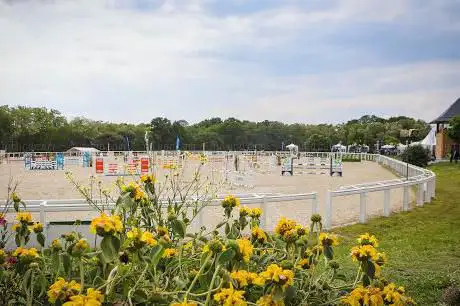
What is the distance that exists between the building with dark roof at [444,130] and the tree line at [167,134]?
741cm

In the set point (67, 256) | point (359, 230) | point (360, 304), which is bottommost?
point (359, 230)

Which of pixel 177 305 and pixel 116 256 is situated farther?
pixel 116 256

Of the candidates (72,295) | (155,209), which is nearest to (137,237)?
(72,295)

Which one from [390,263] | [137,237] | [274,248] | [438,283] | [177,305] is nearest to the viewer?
[177,305]

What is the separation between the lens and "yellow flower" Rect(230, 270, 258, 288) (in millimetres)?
1951

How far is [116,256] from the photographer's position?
190 cm

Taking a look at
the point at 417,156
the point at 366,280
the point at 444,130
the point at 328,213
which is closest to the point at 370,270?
the point at 366,280

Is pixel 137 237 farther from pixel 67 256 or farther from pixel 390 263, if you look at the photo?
pixel 390 263

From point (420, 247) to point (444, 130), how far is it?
48069 mm

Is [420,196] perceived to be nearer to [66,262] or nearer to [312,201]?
[312,201]

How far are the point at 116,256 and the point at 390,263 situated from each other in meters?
5.09

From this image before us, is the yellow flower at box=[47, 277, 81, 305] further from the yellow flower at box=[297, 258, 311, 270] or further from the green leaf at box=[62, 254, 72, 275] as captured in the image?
the yellow flower at box=[297, 258, 311, 270]

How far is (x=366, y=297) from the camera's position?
6.79ft

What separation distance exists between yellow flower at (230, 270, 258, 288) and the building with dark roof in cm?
5431
